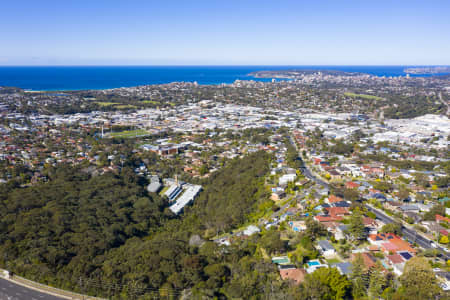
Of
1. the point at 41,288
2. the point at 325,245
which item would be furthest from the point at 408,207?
the point at 41,288

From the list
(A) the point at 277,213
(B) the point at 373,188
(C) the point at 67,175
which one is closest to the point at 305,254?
(A) the point at 277,213

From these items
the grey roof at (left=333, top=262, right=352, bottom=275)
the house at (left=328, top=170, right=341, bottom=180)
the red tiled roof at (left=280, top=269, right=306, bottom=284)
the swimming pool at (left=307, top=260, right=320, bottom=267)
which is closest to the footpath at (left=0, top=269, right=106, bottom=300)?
the red tiled roof at (left=280, top=269, right=306, bottom=284)

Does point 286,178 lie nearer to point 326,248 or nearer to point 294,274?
point 326,248

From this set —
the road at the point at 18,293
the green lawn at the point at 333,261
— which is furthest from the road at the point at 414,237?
the road at the point at 18,293

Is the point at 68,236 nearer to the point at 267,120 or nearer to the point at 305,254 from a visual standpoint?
the point at 305,254

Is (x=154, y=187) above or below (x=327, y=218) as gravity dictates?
below

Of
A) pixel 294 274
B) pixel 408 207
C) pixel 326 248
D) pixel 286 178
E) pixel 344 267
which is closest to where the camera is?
pixel 294 274

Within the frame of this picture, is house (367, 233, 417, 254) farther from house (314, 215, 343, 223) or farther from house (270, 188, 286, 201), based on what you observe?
house (270, 188, 286, 201)
